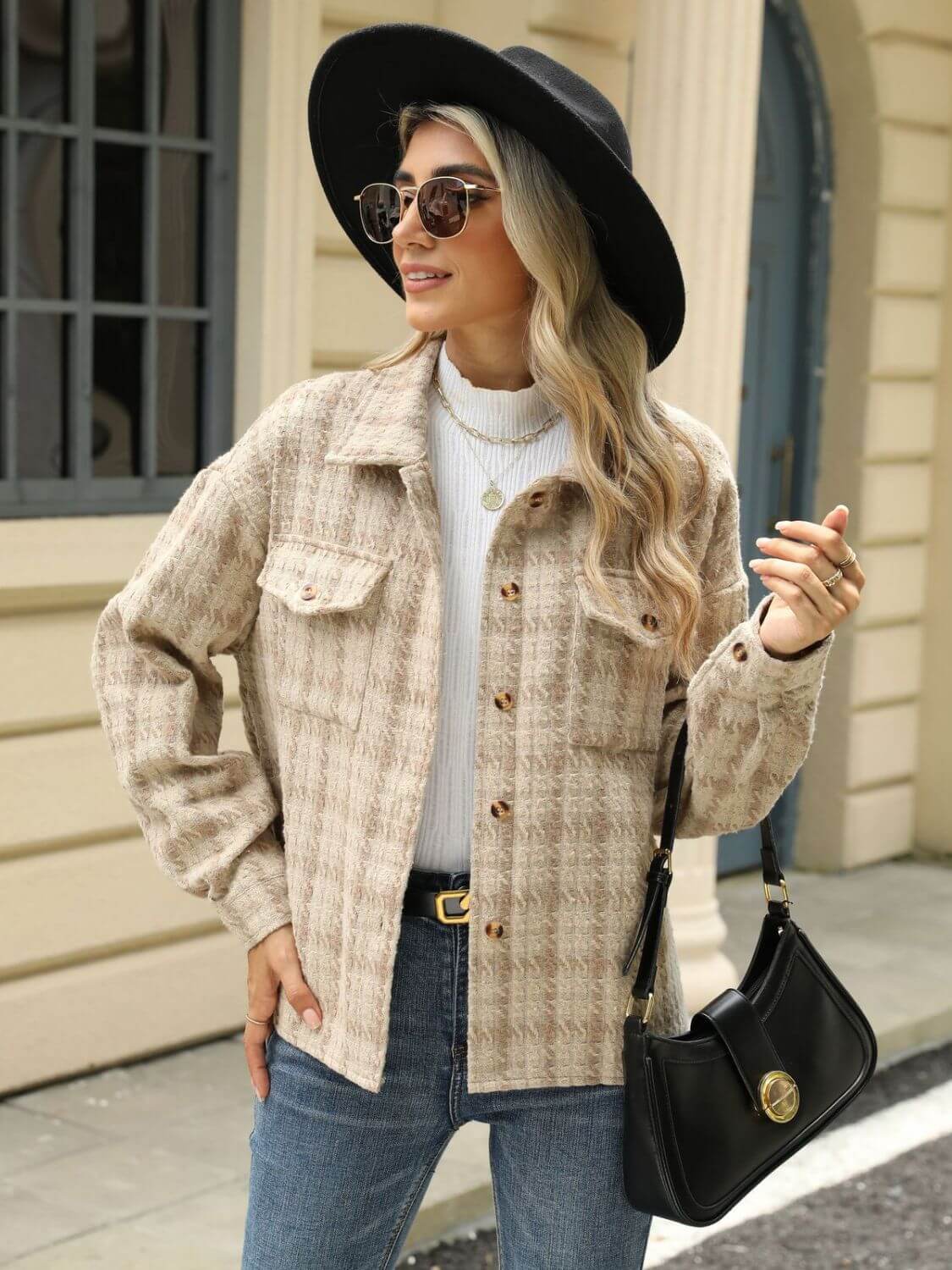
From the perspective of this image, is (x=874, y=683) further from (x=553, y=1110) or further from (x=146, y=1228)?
(x=553, y=1110)

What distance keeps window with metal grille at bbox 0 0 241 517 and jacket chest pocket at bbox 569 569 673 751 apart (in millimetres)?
2846

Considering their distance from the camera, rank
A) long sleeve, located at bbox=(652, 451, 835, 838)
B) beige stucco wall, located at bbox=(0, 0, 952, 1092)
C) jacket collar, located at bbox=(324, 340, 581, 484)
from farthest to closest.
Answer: beige stucco wall, located at bbox=(0, 0, 952, 1092) < jacket collar, located at bbox=(324, 340, 581, 484) < long sleeve, located at bbox=(652, 451, 835, 838)

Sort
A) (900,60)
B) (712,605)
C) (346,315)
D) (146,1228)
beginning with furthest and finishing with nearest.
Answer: (900,60) < (346,315) < (146,1228) < (712,605)

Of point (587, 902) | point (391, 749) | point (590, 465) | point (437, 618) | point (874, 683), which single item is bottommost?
point (874, 683)

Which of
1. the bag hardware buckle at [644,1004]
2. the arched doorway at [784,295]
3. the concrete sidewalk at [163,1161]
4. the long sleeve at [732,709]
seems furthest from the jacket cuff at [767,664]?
the arched doorway at [784,295]

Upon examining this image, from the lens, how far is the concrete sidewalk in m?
→ 3.74

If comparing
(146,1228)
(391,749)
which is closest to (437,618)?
(391,749)

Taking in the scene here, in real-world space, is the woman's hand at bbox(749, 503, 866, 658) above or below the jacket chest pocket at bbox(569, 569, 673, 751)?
above

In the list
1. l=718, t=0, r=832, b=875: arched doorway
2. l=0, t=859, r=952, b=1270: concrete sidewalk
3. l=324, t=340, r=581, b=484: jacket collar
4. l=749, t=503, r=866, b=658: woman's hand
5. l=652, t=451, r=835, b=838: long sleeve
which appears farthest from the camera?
l=718, t=0, r=832, b=875: arched doorway

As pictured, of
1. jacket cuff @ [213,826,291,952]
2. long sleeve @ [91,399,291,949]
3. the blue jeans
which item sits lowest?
the blue jeans

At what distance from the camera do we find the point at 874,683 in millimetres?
7449

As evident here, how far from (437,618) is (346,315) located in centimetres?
327

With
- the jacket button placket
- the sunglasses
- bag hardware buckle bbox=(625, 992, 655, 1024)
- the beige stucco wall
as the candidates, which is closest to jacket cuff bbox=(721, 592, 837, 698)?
the jacket button placket

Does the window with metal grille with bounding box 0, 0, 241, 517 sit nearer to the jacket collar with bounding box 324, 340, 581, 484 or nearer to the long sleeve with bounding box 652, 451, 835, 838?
the jacket collar with bounding box 324, 340, 581, 484
